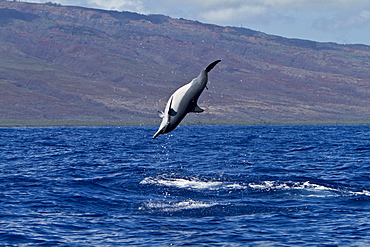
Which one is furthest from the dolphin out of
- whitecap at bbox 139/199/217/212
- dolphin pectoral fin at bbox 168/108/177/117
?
whitecap at bbox 139/199/217/212

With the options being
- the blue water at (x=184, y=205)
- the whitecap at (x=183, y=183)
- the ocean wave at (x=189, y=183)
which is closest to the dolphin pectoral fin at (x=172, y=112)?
the blue water at (x=184, y=205)

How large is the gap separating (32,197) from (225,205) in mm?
9193

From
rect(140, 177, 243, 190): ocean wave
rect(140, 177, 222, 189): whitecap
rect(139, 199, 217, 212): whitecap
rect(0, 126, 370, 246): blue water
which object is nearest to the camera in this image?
rect(0, 126, 370, 246): blue water

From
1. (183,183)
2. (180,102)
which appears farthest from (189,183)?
(180,102)

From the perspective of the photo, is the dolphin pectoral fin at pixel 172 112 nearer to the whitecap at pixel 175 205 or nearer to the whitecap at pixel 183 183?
the whitecap at pixel 175 205

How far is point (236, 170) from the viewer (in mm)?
41344

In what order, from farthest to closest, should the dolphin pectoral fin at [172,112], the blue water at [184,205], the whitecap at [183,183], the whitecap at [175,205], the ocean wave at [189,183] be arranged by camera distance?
the whitecap at [183,183] → the ocean wave at [189,183] → the whitecap at [175,205] → the blue water at [184,205] → the dolphin pectoral fin at [172,112]

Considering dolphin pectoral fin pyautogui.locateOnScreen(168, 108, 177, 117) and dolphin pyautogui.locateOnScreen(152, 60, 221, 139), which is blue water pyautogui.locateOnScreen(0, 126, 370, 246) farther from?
dolphin pectoral fin pyautogui.locateOnScreen(168, 108, 177, 117)

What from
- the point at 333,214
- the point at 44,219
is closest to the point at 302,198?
the point at 333,214

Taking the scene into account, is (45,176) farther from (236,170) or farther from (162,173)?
(236,170)

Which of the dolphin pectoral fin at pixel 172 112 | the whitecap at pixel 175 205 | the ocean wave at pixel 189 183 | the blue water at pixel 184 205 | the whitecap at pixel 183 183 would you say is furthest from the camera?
the whitecap at pixel 183 183

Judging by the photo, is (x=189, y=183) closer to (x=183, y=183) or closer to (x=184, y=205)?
(x=183, y=183)

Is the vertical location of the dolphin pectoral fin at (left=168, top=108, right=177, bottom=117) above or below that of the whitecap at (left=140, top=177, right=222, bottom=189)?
above

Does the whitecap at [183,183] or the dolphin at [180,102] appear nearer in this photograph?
the dolphin at [180,102]
